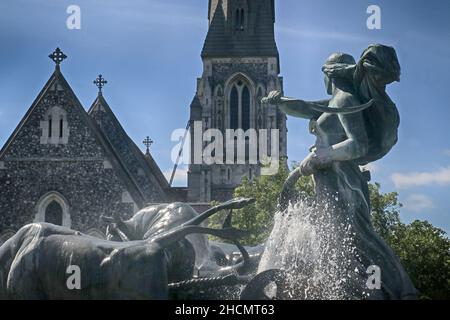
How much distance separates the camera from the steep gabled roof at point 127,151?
32625mm

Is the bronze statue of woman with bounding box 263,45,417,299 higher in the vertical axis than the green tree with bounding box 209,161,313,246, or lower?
lower

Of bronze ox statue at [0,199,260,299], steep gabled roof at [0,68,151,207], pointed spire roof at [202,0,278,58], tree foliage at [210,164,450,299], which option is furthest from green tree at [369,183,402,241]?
pointed spire roof at [202,0,278,58]

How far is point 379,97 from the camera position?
21.7ft

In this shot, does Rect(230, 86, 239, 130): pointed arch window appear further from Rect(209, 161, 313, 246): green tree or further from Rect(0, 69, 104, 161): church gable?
Rect(209, 161, 313, 246): green tree

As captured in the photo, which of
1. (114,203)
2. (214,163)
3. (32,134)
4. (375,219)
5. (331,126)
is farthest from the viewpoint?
(214,163)

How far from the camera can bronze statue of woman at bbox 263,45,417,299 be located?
20.3 feet

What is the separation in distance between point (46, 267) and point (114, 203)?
69.6 ft

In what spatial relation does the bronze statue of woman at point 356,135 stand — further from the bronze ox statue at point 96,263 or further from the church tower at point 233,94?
the church tower at point 233,94

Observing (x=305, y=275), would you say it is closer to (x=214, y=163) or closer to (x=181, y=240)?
(x=181, y=240)

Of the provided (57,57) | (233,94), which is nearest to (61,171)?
(57,57)

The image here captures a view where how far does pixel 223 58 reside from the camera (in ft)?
157

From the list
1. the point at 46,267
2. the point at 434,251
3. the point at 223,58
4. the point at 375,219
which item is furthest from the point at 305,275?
the point at 223,58

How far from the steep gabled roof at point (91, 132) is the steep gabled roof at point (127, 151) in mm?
2818

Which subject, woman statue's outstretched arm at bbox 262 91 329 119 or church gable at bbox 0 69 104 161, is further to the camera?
church gable at bbox 0 69 104 161
